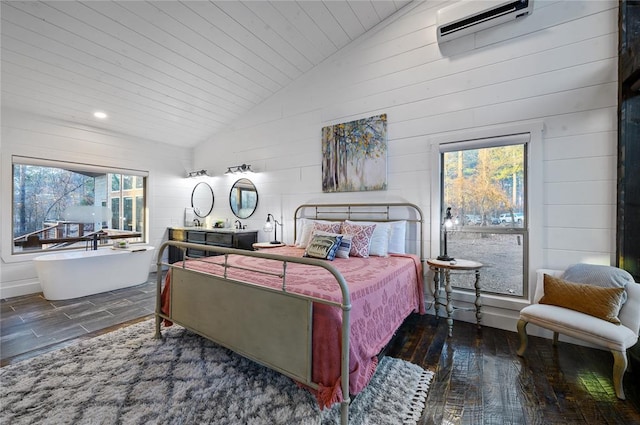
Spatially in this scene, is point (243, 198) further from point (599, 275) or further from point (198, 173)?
point (599, 275)

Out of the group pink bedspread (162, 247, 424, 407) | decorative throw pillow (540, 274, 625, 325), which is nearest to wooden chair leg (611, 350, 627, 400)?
decorative throw pillow (540, 274, 625, 325)

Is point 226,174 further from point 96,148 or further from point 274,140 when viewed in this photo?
point 96,148

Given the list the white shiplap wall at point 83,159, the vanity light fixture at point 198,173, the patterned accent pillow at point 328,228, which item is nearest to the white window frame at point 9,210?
the white shiplap wall at point 83,159

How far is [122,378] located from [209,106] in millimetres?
→ 3879

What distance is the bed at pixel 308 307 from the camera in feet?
4.80

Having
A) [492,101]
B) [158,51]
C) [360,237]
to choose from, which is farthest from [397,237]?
[158,51]

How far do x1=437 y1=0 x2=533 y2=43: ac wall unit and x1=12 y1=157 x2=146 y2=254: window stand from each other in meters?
5.26

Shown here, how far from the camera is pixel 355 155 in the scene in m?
3.62

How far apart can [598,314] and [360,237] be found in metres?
1.93

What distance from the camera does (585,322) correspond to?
1879mm

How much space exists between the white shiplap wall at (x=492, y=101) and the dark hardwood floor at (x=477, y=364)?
594mm

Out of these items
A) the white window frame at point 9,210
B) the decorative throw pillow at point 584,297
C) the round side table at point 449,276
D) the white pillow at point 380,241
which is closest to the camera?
the decorative throw pillow at point 584,297

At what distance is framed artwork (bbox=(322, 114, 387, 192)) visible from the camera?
135 inches

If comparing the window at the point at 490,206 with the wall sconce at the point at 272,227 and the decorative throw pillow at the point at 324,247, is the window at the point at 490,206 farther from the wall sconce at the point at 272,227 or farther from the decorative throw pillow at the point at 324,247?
the wall sconce at the point at 272,227
